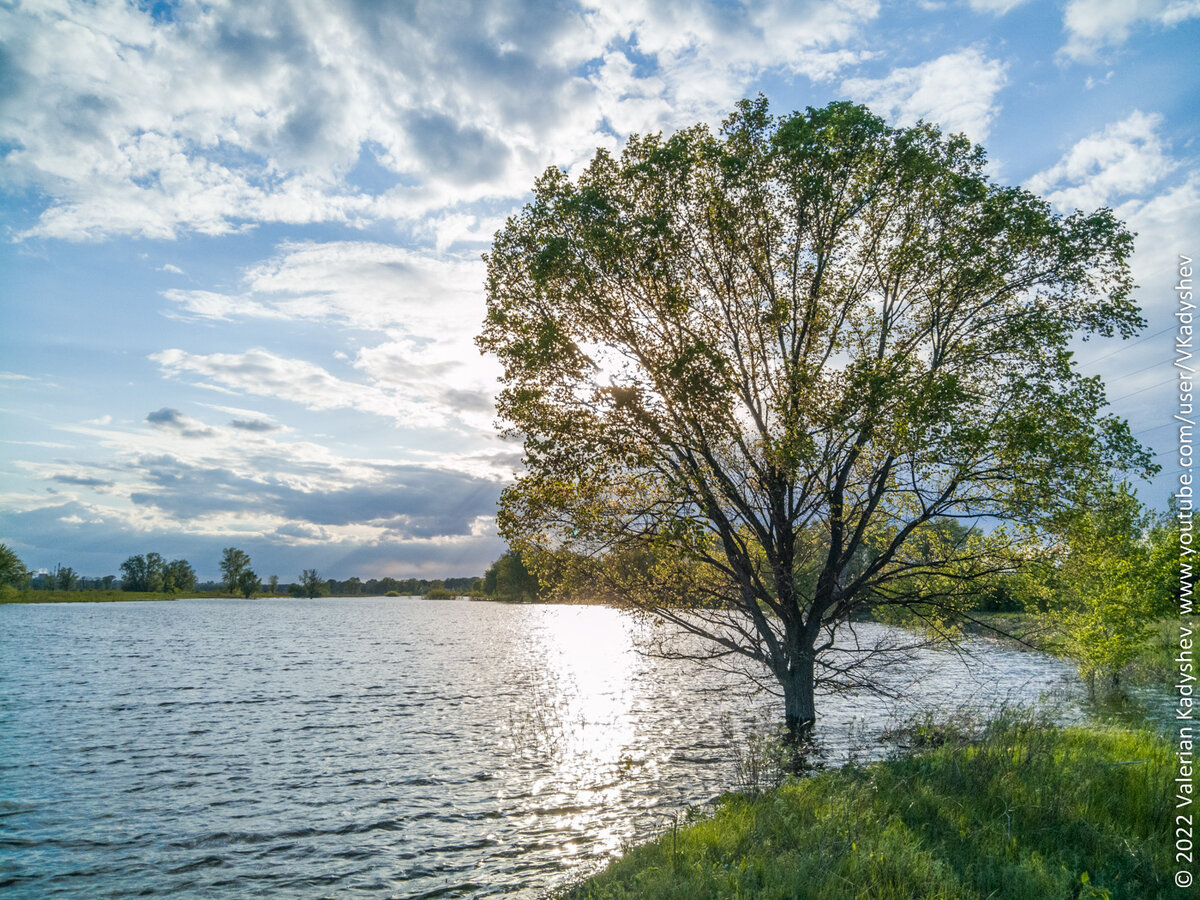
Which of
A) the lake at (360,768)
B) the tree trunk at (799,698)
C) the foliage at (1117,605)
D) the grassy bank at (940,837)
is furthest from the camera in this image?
the foliage at (1117,605)

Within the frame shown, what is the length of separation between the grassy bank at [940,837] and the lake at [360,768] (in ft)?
11.6

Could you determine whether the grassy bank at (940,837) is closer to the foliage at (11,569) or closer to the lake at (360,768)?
the lake at (360,768)

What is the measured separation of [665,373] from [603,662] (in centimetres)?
4409

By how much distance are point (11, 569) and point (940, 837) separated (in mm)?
210906

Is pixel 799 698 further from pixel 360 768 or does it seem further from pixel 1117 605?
pixel 1117 605

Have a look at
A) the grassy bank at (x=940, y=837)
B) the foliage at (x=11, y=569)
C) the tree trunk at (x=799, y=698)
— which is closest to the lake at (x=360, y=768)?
the tree trunk at (x=799, y=698)

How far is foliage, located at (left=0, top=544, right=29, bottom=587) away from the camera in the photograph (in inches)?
5753

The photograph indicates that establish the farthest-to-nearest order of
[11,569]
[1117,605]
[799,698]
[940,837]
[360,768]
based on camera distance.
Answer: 1. [11,569]
2. [1117,605]
3. [360,768]
4. [799,698]
5. [940,837]

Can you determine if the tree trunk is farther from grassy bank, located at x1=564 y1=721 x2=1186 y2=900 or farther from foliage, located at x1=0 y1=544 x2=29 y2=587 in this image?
foliage, located at x1=0 y1=544 x2=29 y2=587

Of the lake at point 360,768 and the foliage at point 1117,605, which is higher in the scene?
the foliage at point 1117,605

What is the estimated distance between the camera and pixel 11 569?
156 meters

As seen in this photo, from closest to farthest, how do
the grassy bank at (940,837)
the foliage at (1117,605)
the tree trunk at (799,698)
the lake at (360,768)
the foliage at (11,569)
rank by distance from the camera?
1. the grassy bank at (940,837)
2. the lake at (360,768)
3. the tree trunk at (799,698)
4. the foliage at (1117,605)
5. the foliage at (11,569)

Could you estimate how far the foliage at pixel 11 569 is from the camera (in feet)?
479

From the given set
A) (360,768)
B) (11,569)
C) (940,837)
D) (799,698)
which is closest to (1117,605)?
(799,698)
